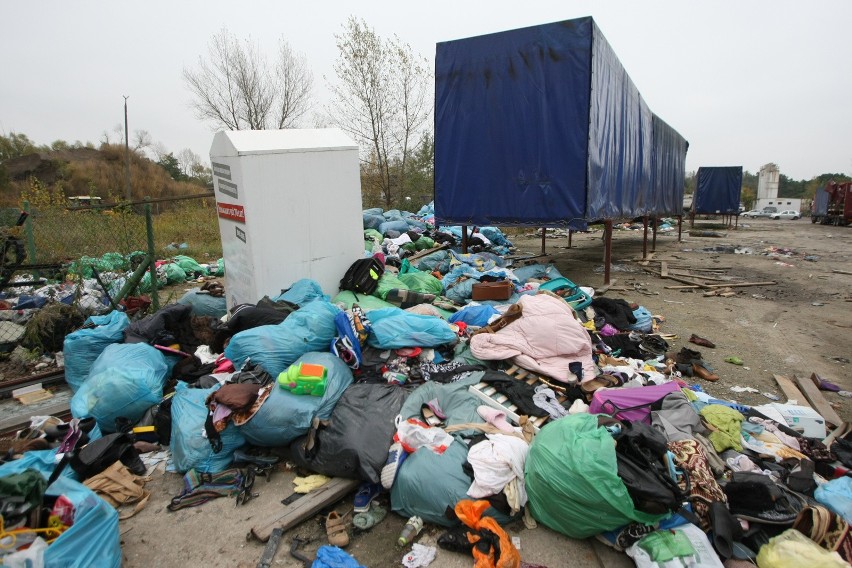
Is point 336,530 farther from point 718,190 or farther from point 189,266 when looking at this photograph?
point 718,190

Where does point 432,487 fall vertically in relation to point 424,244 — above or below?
below

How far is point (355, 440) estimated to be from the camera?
2.56 m

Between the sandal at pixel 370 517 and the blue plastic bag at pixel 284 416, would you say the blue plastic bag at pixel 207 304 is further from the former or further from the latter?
the sandal at pixel 370 517

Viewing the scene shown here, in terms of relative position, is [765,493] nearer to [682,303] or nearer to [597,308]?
[597,308]

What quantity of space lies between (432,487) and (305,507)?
0.67m

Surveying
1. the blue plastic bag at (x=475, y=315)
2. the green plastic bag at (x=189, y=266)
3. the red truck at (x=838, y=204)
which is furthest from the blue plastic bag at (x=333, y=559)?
the red truck at (x=838, y=204)

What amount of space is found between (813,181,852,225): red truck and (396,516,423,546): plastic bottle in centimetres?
3005

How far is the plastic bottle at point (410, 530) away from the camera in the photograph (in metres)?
2.17

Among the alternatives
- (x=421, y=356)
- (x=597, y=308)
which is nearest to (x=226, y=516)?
(x=421, y=356)

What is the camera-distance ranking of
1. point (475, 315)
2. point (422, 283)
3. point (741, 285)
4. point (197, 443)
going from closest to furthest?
point (197, 443)
point (475, 315)
point (422, 283)
point (741, 285)

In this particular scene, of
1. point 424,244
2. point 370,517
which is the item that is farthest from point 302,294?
point 424,244

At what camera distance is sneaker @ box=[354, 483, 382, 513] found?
241 cm

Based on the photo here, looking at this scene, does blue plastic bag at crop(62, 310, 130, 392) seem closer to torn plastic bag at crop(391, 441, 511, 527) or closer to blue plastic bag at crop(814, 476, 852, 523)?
torn plastic bag at crop(391, 441, 511, 527)

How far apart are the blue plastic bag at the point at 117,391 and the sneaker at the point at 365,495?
67.3 inches
